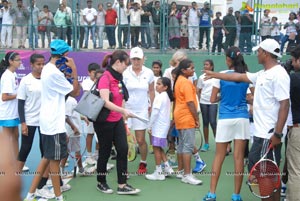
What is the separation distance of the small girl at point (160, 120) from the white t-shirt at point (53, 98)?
175cm

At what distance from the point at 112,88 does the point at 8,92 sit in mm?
1655

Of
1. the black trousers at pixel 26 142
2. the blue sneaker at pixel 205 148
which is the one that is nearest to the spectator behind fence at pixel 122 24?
the blue sneaker at pixel 205 148

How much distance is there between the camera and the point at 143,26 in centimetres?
1520

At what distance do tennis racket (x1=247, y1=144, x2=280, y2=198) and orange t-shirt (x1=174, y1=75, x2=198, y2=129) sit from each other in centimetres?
179

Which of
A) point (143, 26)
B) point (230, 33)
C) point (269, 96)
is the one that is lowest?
point (269, 96)

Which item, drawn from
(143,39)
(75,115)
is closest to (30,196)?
(75,115)

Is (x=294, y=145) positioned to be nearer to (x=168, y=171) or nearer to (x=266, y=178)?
(x=266, y=178)

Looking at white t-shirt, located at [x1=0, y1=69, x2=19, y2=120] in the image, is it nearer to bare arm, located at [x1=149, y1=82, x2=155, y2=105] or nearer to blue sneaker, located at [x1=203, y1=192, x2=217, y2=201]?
bare arm, located at [x1=149, y1=82, x2=155, y2=105]

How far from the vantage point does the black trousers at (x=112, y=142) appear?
5.99 metres

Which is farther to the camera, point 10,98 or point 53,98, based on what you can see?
point 10,98

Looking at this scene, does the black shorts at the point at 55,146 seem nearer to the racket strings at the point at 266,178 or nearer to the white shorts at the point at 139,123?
the white shorts at the point at 139,123

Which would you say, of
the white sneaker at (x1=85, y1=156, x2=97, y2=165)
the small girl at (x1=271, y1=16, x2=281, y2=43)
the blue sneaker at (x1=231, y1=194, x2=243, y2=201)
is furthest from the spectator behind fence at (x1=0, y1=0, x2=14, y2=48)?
the blue sneaker at (x1=231, y1=194, x2=243, y2=201)

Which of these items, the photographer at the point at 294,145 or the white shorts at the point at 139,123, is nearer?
the photographer at the point at 294,145

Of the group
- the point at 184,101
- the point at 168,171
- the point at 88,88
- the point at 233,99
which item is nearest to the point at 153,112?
the point at 184,101
